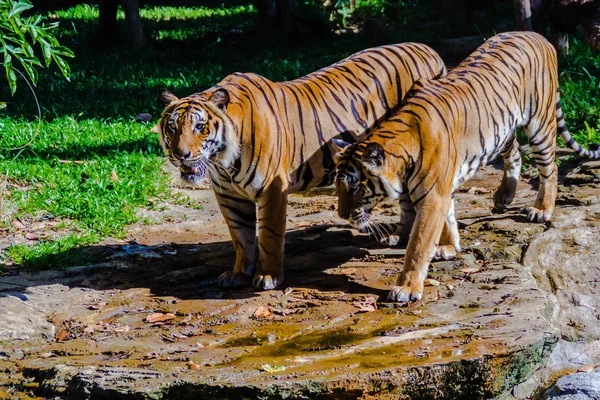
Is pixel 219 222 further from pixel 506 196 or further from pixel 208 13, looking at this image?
pixel 208 13

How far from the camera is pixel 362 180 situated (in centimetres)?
482

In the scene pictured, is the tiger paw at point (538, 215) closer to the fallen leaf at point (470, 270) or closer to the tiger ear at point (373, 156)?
the fallen leaf at point (470, 270)

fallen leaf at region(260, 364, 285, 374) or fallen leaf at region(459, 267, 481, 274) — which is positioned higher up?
fallen leaf at region(459, 267, 481, 274)

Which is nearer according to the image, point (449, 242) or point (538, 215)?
point (449, 242)

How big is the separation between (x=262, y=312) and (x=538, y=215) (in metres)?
2.43

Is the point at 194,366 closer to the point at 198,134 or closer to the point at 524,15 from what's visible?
the point at 198,134

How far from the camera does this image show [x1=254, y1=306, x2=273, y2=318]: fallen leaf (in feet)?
15.9

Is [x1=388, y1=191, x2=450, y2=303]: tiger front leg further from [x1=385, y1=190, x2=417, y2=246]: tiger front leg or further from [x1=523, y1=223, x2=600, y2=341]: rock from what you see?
[x1=385, y1=190, x2=417, y2=246]: tiger front leg

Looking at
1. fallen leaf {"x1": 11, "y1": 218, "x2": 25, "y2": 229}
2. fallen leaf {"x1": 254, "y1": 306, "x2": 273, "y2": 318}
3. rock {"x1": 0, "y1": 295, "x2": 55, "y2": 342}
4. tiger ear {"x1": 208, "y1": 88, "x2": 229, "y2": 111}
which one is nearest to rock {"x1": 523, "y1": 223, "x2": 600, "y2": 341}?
fallen leaf {"x1": 254, "y1": 306, "x2": 273, "y2": 318}

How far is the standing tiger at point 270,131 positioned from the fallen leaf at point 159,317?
54cm

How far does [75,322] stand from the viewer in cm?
491

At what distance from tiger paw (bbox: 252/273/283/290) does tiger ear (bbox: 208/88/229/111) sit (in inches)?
42.6

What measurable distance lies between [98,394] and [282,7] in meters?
11.1

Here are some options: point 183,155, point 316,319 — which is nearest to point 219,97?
point 183,155
